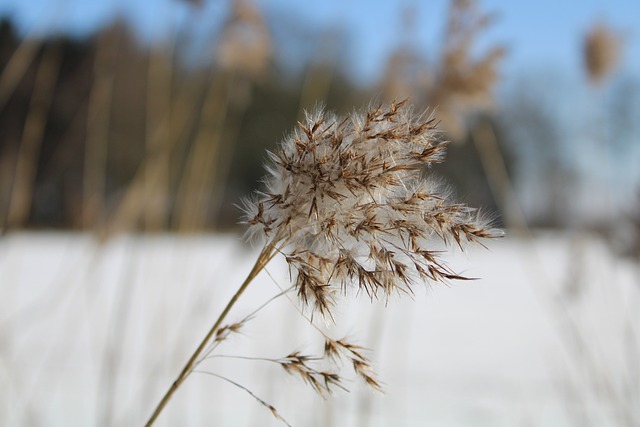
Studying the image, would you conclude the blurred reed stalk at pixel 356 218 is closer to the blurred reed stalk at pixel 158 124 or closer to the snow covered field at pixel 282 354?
A: the snow covered field at pixel 282 354

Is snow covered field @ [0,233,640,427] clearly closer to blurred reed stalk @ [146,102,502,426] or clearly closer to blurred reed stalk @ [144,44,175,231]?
blurred reed stalk @ [146,102,502,426]

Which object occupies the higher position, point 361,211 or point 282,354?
point 361,211

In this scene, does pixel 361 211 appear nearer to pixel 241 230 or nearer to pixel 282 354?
pixel 241 230

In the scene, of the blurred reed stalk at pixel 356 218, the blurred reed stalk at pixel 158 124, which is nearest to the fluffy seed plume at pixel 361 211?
the blurred reed stalk at pixel 356 218

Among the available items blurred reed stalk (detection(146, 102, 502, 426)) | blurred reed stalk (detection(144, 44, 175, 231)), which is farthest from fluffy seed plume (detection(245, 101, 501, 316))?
blurred reed stalk (detection(144, 44, 175, 231))

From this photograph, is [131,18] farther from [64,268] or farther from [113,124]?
[113,124]

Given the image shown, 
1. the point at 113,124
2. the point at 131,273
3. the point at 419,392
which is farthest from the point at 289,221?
the point at 113,124

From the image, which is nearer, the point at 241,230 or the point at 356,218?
the point at 356,218

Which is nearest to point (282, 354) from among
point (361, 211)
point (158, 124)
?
point (158, 124)
